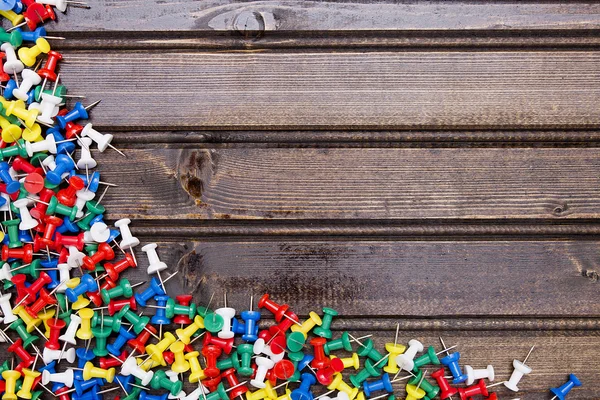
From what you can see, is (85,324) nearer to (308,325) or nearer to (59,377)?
(59,377)

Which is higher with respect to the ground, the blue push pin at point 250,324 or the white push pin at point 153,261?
the white push pin at point 153,261

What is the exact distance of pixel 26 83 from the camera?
95cm

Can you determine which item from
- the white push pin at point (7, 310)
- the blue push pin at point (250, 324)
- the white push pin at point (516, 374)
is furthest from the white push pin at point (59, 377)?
the white push pin at point (516, 374)

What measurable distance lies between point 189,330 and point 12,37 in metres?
0.64

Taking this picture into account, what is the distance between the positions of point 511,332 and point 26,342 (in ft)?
3.04

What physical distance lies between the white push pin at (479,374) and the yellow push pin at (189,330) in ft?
1.69

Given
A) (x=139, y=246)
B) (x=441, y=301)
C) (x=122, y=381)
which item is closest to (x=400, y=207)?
(x=441, y=301)

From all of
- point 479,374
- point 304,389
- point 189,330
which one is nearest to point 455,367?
point 479,374

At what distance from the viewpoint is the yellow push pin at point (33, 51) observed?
944mm

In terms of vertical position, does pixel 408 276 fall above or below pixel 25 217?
below

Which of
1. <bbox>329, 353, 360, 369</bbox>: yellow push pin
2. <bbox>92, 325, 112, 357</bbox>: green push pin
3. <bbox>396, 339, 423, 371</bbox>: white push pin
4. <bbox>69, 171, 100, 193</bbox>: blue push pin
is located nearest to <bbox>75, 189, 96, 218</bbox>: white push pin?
<bbox>69, 171, 100, 193</bbox>: blue push pin

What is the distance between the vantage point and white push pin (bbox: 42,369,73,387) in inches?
36.7

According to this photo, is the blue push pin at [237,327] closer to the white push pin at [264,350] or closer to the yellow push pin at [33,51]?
the white push pin at [264,350]

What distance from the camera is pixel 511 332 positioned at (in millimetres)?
967
